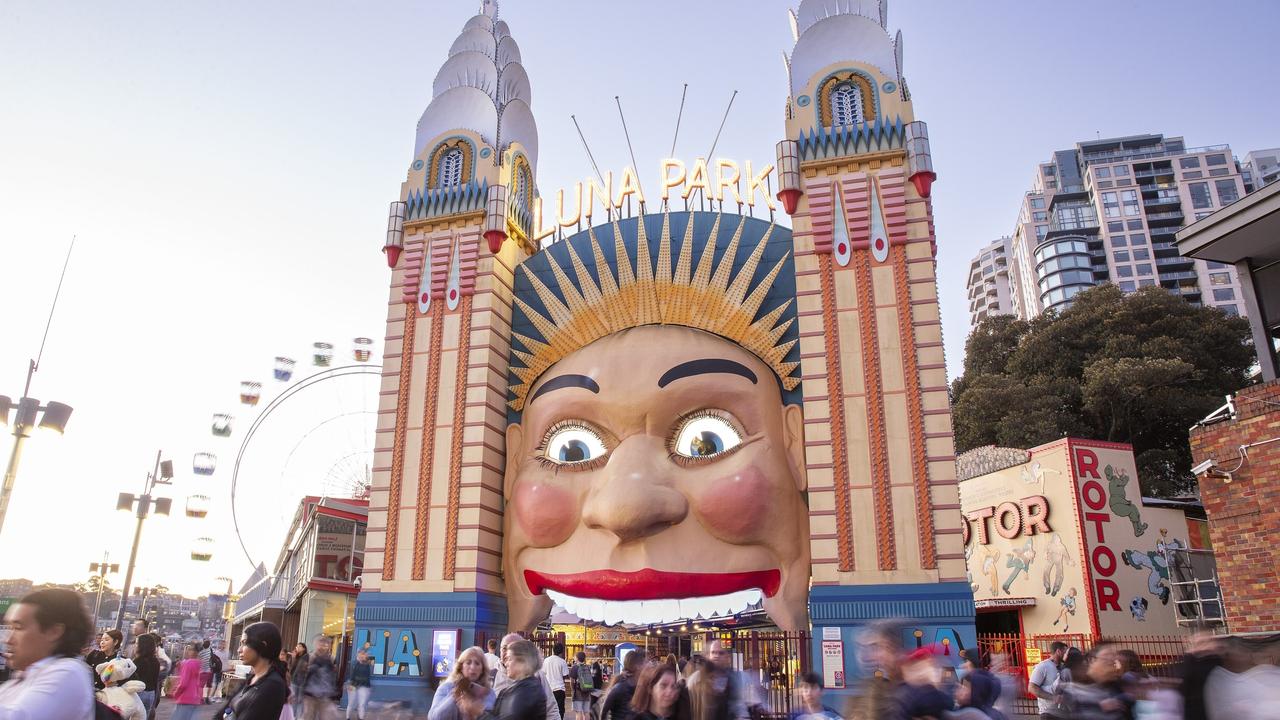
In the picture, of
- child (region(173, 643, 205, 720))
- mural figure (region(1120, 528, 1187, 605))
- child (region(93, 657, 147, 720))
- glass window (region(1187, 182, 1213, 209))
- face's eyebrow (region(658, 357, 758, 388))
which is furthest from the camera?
glass window (region(1187, 182, 1213, 209))

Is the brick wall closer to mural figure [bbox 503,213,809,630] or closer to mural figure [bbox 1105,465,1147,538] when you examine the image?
mural figure [bbox 1105,465,1147,538]

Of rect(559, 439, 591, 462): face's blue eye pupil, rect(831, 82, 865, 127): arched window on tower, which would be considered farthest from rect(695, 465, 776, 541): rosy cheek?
rect(831, 82, 865, 127): arched window on tower

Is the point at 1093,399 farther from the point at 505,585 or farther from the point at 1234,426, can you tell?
the point at 505,585

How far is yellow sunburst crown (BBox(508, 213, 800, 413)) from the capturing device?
1672 cm

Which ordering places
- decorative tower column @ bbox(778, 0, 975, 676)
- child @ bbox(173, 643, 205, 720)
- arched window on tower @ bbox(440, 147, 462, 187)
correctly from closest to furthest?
1. child @ bbox(173, 643, 205, 720)
2. decorative tower column @ bbox(778, 0, 975, 676)
3. arched window on tower @ bbox(440, 147, 462, 187)

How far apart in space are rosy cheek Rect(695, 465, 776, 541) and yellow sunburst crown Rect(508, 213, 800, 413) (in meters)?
2.11

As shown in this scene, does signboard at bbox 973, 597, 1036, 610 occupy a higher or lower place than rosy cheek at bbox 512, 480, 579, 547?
lower

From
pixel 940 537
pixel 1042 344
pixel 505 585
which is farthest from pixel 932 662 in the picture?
pixel 1042 344

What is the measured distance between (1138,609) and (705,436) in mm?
Result: 12983

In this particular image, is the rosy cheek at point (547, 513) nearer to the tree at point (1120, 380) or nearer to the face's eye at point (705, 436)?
the face's eye at point (705, 436)

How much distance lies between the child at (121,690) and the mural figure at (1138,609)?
21.0m

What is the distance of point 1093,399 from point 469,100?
28720 mm

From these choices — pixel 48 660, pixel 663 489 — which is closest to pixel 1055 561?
pixel 663 489

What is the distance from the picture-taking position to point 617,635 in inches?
1443
